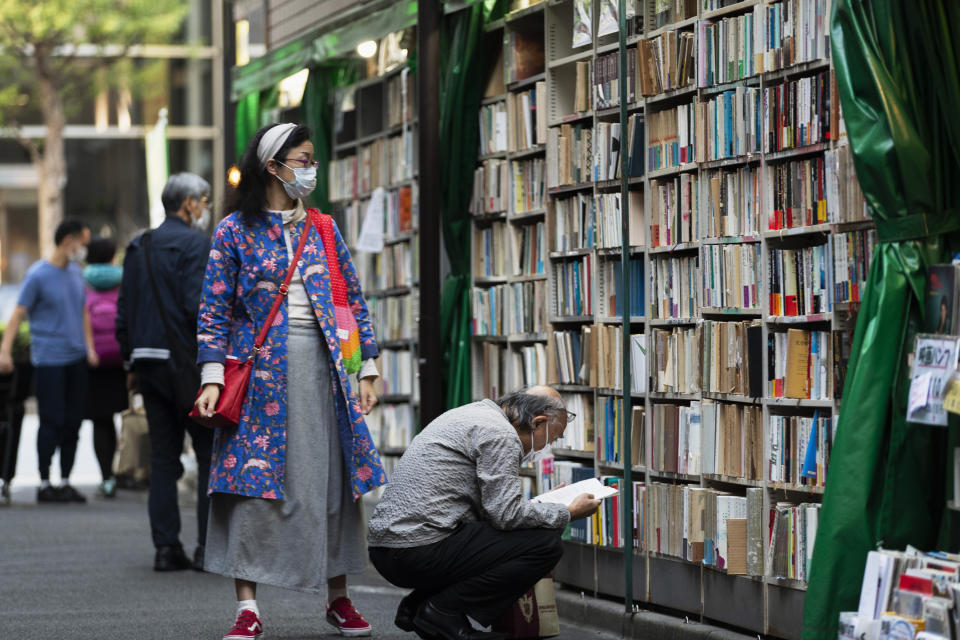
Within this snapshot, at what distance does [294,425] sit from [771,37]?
7.28ft

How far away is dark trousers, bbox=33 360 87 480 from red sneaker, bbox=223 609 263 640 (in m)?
5.70

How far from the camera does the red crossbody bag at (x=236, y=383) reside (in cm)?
587

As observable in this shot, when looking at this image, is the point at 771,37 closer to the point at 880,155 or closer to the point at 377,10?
the point at 880,155

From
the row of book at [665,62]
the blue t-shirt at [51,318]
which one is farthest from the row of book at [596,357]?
the blue t-shirt at [51,318]

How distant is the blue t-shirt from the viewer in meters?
11.1

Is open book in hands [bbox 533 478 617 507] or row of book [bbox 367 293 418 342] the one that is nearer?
open book in hands [bbox 533 478 617 507]

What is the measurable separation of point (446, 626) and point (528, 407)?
783mm

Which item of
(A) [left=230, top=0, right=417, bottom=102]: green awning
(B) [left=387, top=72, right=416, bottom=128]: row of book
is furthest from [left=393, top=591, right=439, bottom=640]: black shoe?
(B) [left=387, top=72, right=416, bottom=128]: row of book

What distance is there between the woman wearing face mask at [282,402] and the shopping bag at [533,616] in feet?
2.35

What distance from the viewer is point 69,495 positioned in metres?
11.5

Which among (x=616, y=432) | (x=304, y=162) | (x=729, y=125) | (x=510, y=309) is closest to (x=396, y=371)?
(x=510, y=309)

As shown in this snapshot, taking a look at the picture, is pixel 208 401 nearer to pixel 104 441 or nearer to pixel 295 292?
pixel 295 292

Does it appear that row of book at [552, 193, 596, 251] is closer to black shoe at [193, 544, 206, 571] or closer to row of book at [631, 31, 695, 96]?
row of book at [631, 31, 695, 96]

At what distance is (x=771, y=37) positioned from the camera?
5703mm
